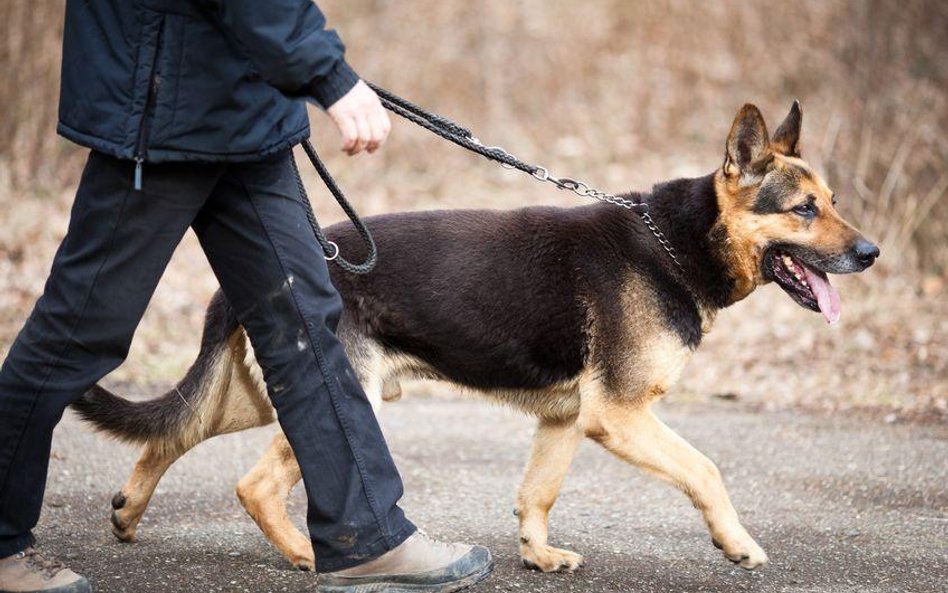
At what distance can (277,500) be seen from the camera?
4.06 meters

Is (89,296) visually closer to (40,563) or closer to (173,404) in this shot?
(40,563)

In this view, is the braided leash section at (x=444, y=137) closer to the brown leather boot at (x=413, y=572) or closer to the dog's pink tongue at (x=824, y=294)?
the dog's pink tongue at (x=824, y=294)

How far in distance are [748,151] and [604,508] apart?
5.87ft

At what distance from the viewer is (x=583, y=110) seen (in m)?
14.3

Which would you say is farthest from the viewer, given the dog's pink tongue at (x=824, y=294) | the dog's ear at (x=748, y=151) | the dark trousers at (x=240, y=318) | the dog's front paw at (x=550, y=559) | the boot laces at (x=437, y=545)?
the dog's ear at (x=748, y=151)

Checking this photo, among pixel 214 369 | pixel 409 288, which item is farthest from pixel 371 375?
pixel 214 369

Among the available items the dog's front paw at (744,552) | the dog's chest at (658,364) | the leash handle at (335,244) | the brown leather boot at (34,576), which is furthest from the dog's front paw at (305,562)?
the dog's front paw at (744,552)

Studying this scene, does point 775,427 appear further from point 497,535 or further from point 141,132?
point 141,132

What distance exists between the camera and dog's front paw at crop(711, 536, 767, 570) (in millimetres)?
3904

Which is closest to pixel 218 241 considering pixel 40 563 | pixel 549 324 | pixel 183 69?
pixel 183 69

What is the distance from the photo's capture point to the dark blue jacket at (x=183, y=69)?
2787 mm

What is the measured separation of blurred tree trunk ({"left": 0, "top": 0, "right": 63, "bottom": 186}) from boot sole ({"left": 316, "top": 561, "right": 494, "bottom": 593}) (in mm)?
8233

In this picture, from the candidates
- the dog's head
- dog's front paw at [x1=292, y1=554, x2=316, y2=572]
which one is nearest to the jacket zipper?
dog's front paw at [x1=292, y1=554, x2=316, y2=572]

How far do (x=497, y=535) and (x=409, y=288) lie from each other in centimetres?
121
